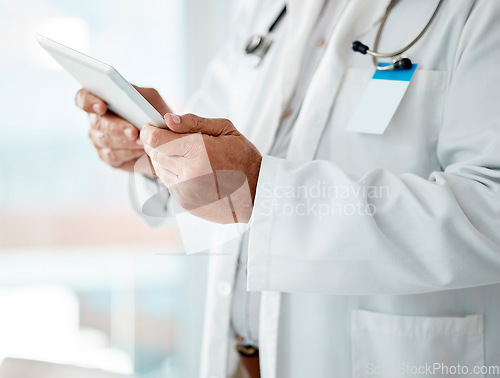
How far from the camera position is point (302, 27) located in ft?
3.12

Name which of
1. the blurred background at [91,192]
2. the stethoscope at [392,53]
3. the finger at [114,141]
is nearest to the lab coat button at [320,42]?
the stethoscope at [392,53]

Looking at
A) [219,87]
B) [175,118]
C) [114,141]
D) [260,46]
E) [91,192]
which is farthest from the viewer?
[91,192]

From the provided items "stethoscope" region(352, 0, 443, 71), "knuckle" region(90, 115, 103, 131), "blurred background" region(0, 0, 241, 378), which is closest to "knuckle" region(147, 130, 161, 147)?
"knuckle" region(90, 115, 103, 131)

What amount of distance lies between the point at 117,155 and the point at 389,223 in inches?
19.4

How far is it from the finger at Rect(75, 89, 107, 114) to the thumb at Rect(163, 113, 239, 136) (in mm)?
224

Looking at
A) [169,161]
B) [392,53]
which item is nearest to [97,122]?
[169,161]

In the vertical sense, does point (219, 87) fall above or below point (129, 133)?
below

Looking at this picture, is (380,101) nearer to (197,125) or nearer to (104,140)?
(197,125)

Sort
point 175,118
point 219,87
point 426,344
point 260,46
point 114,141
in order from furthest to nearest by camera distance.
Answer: point 219,87
point 260,46
point 114,141
point 426,344
point 175,118

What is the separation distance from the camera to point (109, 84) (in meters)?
0.63

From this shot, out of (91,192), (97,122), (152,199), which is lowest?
(91,192)

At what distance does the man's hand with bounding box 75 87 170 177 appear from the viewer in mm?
786

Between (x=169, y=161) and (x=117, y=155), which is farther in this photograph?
(x=117, y=155)

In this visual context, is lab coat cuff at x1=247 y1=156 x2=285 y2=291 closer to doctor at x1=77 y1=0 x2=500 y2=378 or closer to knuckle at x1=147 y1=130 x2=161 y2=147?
doctor at x1=77 y1=0 x2=500 y2=378
